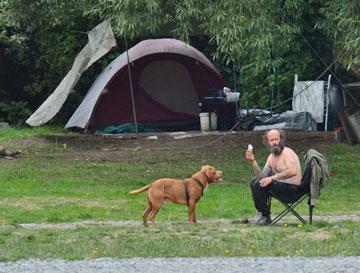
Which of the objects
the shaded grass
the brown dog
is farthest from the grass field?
the brown dog

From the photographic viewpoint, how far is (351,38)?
42.2 ft

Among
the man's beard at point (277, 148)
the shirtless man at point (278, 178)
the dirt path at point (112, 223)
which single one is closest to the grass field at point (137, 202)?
the dirt path at point (112, 223)

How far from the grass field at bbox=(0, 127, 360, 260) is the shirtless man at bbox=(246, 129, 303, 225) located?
372 mm

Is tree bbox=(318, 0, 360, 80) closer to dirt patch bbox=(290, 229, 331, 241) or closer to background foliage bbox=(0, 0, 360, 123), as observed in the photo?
background foliage bbox=(0, 0, 360, 123)

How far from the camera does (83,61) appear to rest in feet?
63.6

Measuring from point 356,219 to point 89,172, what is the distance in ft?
19.6

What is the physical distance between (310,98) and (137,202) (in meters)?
10.2

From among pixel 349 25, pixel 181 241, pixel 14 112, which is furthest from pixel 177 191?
pixel 14 112

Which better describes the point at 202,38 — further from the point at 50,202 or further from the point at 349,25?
the point at 50,202

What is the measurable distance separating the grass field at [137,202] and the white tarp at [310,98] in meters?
2.98

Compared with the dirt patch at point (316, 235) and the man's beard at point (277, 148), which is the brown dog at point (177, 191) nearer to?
the man's beard at point (277, 148)

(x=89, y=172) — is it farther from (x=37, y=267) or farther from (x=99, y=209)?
(x=37, y=267)

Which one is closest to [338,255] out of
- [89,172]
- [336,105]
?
[89,172]

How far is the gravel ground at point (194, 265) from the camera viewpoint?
806 centimetres
